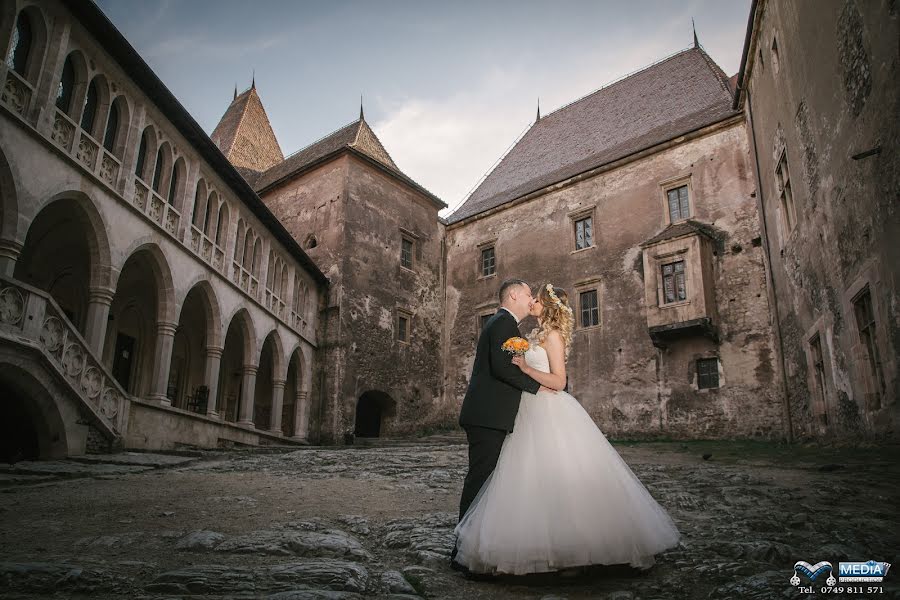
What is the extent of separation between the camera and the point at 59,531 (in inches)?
181

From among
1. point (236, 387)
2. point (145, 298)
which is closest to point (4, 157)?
point (145, 298)

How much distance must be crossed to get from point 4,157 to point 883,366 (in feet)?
44.9

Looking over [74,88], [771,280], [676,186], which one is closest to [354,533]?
[74,88]

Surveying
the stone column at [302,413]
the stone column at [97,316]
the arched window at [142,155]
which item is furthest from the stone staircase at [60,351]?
the stone column at [302,413]

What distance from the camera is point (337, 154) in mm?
24562

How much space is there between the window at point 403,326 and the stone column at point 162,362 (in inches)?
439

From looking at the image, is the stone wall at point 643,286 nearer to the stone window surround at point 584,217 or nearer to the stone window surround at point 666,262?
the stone window surround at point 584,217

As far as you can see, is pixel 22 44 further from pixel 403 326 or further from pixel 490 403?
pixel 403 326

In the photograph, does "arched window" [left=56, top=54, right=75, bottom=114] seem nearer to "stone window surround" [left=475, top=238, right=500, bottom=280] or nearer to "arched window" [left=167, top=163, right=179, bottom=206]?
"arched window" [left=167, top=163, right=179, bottom=206]

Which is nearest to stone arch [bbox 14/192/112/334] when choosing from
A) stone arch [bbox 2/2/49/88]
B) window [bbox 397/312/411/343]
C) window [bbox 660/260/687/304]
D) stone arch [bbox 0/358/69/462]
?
stone arch [bbox 2/2/49/88]

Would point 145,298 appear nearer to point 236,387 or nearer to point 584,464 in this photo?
point 236,387

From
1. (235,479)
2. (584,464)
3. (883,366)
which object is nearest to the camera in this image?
(584,464)

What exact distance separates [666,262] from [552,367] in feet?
57.3

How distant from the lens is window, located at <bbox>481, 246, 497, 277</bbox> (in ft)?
86.2
